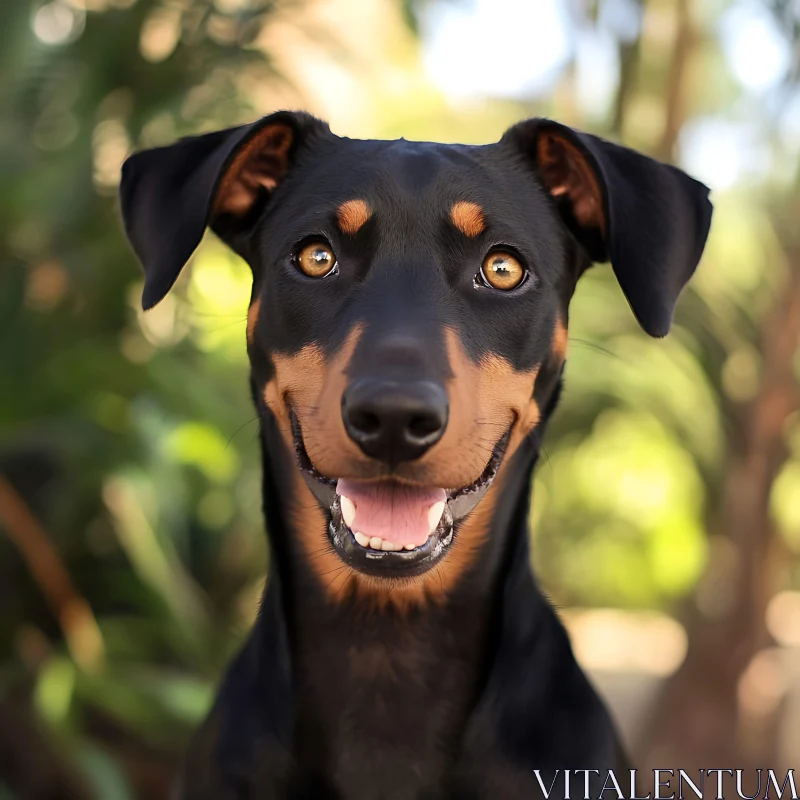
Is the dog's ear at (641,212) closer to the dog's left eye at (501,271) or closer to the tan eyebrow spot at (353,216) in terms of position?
the dog's left eye at (501,271)

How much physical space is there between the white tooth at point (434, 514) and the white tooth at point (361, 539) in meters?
0.13

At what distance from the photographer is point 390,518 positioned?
1.94m

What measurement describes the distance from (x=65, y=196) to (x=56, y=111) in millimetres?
585

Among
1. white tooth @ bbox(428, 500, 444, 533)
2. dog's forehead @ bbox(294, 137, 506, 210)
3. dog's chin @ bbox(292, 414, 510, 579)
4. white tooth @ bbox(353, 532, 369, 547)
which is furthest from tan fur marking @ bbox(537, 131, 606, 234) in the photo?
white tooth @ bbox(353, 532, 369, 547)

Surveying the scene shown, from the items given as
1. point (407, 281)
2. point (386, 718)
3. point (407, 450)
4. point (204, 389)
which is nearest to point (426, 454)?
point (407, 450)

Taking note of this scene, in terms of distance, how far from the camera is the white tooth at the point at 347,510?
1.94 metres

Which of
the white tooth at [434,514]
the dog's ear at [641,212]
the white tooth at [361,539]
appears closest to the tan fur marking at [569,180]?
the dog's ear at [641,212]

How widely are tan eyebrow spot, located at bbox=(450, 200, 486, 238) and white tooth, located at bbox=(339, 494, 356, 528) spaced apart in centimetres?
60

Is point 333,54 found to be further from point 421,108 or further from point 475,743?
point 421,108

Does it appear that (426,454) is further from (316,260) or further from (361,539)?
(316,260)

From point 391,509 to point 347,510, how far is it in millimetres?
85

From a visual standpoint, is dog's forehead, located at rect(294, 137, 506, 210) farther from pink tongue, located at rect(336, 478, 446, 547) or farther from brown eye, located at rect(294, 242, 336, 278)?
pink tongue, located at rect(336, 478, 446, 547)

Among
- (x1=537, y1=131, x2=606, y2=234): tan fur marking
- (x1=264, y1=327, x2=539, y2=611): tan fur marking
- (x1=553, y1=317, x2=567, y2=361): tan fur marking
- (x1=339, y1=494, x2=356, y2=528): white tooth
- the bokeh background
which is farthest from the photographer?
→ the bokeh background

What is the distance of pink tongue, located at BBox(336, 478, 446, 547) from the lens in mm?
1928
